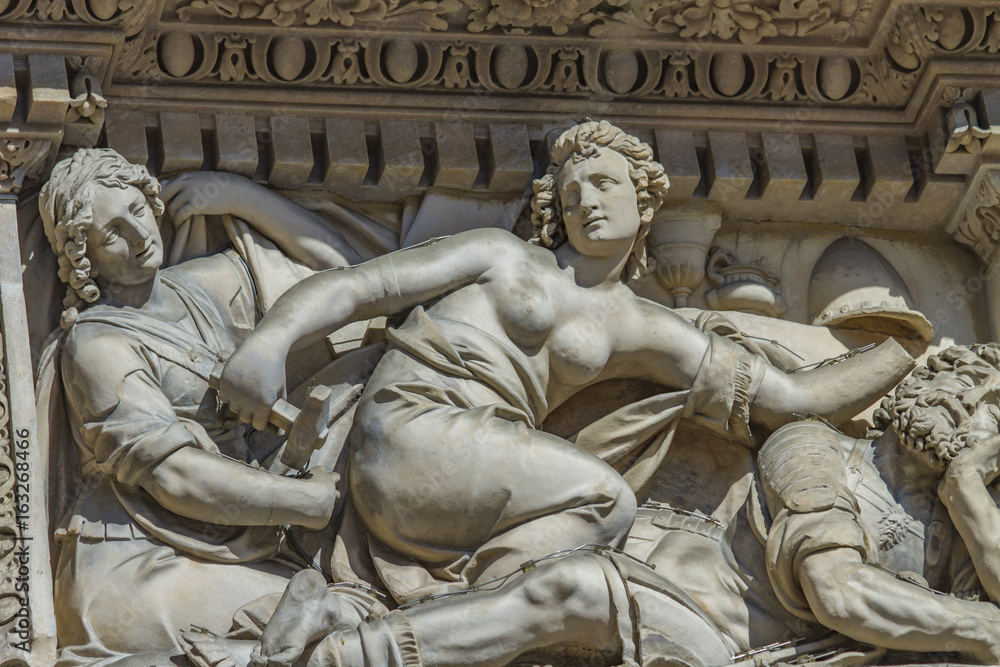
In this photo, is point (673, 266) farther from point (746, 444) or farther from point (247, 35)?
point (247, 35)

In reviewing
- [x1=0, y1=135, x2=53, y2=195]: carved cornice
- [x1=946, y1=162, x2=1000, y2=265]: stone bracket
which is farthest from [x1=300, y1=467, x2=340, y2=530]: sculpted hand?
[x1=946, y1=162, x2=1000, y2=265]: stone bracket

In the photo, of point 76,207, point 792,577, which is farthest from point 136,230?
point 792,577

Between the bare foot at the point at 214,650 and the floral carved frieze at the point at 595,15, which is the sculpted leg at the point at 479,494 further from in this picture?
the floral carved frieze at the point at 595,15

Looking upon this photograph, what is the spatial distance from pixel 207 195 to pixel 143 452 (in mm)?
1065

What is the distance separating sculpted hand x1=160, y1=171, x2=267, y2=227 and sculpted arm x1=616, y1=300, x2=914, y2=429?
4.30ft

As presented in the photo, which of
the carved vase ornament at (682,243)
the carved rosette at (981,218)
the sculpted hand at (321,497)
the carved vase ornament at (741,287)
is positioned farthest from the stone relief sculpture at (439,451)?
the carved rosette at (981,218)

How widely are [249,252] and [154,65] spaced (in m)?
0.69

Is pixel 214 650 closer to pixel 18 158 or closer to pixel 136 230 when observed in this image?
pixel 136 230

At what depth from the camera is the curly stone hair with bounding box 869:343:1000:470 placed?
7.42 meters

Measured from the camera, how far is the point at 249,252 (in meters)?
7.64

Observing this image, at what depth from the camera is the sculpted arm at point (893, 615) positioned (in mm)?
6977

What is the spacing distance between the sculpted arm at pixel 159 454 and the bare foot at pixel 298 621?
38 cm

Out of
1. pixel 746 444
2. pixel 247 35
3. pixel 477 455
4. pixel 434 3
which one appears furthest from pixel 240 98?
pixel 746 444

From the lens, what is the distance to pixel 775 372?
7.71 meters
